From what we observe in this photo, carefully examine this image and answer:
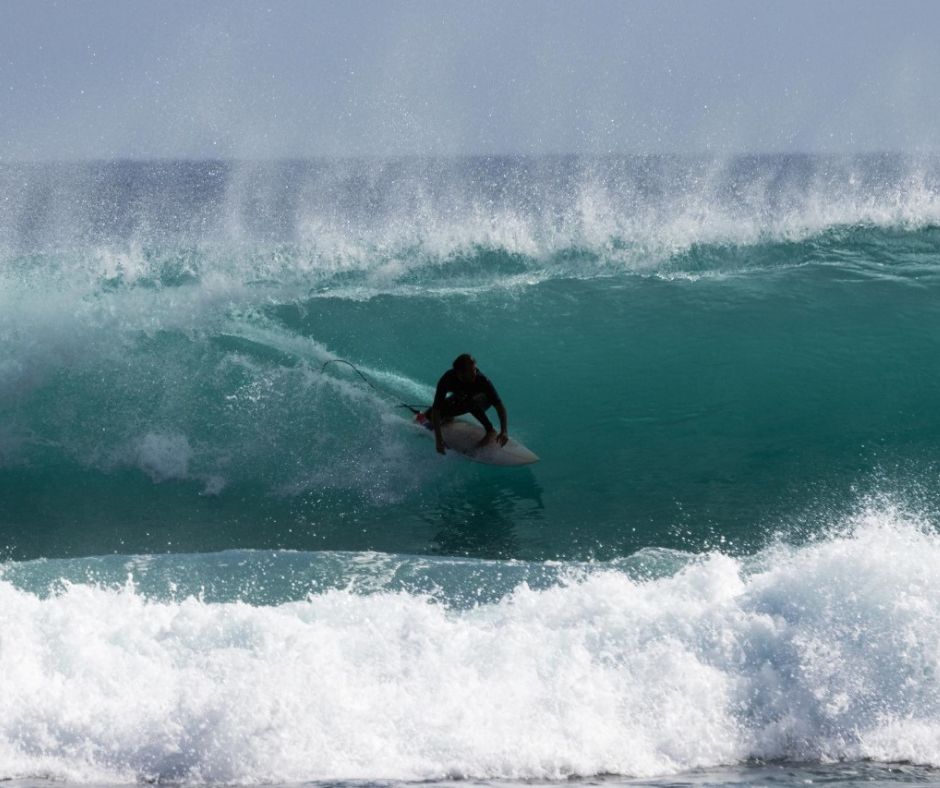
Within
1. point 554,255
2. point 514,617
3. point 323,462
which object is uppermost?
point 554,255

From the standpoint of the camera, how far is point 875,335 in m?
11.6

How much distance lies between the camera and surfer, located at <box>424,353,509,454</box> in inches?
342

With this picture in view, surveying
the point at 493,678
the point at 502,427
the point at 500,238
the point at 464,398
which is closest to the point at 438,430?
the point at 464,398

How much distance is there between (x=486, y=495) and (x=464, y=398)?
34.5 inches

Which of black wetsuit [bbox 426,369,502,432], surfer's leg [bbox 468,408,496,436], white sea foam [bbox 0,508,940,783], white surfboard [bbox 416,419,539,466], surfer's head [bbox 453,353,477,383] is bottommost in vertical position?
white sea foam [bbox 0,508,940,783]

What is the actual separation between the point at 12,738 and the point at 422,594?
101 inches

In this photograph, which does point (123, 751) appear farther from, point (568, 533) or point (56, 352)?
point (56, 352)

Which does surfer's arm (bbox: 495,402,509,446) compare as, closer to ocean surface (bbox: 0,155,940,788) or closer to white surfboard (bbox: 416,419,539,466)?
white surfboard (bbox: 416,419,539,466)

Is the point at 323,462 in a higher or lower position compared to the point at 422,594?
higher

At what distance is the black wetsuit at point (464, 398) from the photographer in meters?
8.80

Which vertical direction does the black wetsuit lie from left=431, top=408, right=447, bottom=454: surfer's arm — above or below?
above

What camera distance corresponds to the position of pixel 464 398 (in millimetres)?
8984

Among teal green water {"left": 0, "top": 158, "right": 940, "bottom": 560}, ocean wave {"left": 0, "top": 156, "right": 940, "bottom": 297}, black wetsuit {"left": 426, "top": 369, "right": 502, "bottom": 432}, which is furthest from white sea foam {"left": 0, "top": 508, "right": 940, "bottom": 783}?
ocean wave {"left": 0, "top": 156, "right": 940, "bottom": 297}

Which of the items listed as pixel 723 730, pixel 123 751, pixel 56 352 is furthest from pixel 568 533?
pixel 56 352
